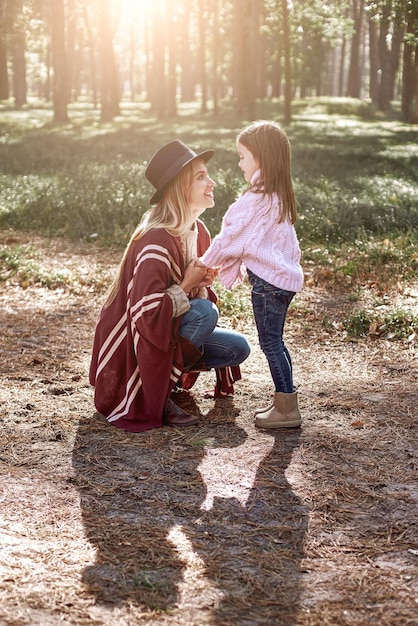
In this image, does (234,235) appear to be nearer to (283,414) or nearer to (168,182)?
(168,182)

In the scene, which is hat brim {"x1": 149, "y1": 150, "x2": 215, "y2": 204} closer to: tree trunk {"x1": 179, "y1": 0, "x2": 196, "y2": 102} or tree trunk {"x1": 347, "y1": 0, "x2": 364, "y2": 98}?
tree trunk {"x1": 347, "y1": 0, "x2": 364, "y2": 98}

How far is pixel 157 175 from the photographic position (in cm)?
497

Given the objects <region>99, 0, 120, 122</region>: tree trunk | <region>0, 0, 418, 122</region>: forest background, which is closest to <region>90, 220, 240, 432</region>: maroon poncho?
<region>0, 0, 418, 122</region>: forest background

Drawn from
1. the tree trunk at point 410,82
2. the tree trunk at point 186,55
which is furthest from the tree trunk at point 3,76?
the tree trunk at point 410,82

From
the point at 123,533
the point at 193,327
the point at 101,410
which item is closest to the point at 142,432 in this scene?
the point at 101,410

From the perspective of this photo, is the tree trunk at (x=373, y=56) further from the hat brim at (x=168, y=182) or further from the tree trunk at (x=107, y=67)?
the hat brim at (x=168, y=182)

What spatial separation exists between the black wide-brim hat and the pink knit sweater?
1.56ft

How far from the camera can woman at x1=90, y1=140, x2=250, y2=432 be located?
487 cm

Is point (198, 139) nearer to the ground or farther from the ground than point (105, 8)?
nearer to the ground

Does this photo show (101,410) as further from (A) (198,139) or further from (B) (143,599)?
(A) (198,139)

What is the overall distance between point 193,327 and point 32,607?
231 centimetres

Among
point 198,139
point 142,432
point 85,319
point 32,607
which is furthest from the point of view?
point 198,139

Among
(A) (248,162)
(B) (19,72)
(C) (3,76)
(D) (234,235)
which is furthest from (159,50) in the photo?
(D) (234,235)

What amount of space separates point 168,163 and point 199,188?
9.6 inches
